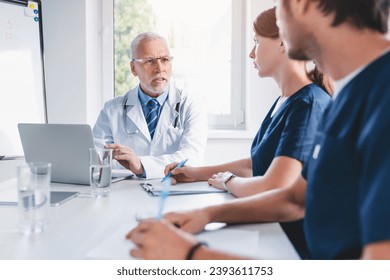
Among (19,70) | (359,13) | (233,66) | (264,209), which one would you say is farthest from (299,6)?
(233,66)

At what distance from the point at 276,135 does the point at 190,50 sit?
5.81 ft

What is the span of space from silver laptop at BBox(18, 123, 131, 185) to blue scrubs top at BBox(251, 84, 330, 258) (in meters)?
0.58

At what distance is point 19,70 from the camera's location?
2256 millimetres

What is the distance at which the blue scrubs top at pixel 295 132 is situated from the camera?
1195 mm

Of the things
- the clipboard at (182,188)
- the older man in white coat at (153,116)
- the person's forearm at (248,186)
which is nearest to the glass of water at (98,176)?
the clipboard at (182,188)

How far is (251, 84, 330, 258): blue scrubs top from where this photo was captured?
1.20 metres

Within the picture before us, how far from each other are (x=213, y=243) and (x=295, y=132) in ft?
1.59

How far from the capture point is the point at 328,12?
817 mm

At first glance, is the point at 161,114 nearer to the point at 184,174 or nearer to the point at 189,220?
the point at 184,174

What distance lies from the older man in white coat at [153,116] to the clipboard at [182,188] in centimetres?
51

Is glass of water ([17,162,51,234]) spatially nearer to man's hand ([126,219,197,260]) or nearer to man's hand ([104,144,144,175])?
man's hand ([126,219,197,260])

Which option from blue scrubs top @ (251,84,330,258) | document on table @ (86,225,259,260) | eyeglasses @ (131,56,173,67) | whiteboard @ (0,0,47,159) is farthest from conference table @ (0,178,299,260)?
eyeglasses @ (131,56,173,67)

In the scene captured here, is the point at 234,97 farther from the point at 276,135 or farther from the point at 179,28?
the point at 276,135
